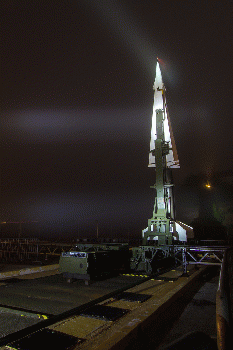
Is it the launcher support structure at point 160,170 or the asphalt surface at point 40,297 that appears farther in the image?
the launcher support structure at point 160,170

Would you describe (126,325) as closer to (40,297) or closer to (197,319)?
(197,319)

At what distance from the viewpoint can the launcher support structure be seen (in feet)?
55.3

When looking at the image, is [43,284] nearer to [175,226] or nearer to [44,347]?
[44,347]

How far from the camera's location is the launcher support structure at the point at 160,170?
16.8 m

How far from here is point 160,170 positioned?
18.2m

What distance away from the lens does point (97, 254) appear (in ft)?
31.3

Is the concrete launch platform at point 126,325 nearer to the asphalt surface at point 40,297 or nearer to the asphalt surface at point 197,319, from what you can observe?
the asphalt surface at point 197,319

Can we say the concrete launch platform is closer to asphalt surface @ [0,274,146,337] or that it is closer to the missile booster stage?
asphalt surface @ [0,274,146,337]

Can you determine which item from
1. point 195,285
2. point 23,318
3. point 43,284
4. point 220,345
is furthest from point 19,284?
point 220,345

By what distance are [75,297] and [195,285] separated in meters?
4.88

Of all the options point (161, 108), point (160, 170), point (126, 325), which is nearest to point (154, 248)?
point (160, 170)

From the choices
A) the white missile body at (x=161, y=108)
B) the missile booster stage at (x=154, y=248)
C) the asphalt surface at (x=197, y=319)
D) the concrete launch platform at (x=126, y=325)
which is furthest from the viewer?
the white missile body at (x=161, y=108)

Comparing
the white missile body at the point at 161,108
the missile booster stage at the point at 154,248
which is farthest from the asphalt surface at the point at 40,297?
the white missile body at the point at 161,108

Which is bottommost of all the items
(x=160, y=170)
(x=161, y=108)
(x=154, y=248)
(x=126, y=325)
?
(x=126, y=325)
